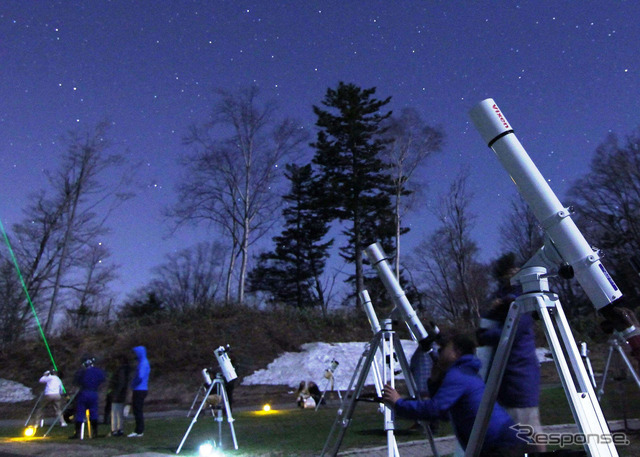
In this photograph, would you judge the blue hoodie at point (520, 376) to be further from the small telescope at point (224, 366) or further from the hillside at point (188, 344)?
the hillside at point (188, 344)

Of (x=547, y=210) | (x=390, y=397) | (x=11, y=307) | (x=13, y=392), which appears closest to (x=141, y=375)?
(x=390, y=397)

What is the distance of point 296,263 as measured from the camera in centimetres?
4631

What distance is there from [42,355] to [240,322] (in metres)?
9.38

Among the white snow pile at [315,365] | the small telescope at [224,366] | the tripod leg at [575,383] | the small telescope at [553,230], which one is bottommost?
the tripod leg at [575,383]

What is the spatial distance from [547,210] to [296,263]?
43.3 meters

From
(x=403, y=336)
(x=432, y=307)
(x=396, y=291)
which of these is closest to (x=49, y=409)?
(x=403, y=336)

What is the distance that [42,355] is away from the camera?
27547 millimetres

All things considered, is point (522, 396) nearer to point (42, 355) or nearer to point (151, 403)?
point (151, 403)

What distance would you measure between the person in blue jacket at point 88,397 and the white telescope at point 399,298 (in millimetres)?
7684

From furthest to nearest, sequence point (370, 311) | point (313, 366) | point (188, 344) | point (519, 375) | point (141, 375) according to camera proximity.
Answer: point (188, 344), point (313, 366), point (141, 375), point (370, 311), point (519, 375)

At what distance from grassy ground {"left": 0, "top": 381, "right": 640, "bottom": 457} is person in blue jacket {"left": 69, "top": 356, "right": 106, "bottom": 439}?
18.0 inches

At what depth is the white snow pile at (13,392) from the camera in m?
23.1

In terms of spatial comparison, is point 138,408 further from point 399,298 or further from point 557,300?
point 557,300

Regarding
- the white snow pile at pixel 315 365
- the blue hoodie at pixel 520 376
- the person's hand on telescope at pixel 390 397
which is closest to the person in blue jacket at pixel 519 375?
the blue hoodie at pixel 520 376
